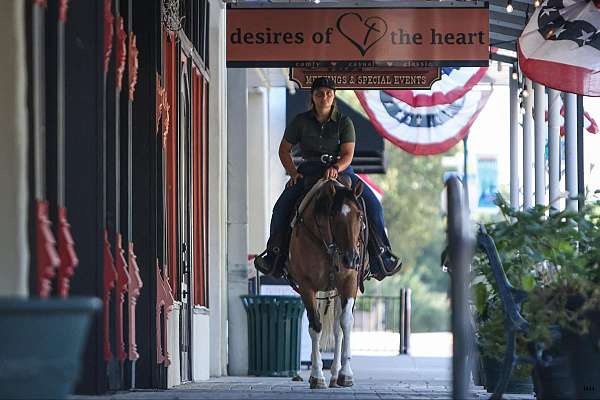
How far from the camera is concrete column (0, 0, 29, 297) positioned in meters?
8.26

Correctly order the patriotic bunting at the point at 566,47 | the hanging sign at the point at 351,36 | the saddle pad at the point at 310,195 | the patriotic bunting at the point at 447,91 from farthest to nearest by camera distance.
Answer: the patriotic bunting at the point at 447,91, the hanging sign at the point at 351,36, the patriotic bunting at the point at 566,47, the saddle pad at the point at 310,195

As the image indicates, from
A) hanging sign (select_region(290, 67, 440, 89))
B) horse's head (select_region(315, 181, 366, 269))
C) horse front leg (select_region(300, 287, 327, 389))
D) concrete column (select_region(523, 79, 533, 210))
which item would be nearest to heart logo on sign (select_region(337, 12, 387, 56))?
hanging sign (select_region(290, 67, 440, 89))

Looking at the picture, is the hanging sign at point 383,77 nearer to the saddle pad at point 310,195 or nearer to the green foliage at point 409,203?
the saddle pad at point 310,195

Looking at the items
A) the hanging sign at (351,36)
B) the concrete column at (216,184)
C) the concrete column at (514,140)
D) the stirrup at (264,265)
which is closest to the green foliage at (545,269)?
the stirrup at (264,265)

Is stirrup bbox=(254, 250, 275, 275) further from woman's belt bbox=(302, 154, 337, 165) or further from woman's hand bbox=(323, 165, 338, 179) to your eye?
woman's hand bbox=(323, 165, 338, 179)

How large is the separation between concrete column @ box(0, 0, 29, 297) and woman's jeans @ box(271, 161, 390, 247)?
5.51 m

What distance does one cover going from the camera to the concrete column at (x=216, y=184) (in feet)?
62.5

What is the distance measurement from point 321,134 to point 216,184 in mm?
5570

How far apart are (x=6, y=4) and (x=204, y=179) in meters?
10.2

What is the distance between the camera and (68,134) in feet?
31.4

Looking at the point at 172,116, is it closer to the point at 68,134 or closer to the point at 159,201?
the point at 159,201

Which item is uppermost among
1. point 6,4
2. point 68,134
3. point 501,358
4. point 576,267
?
point 6,4

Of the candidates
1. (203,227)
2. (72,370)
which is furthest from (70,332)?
(203,227)

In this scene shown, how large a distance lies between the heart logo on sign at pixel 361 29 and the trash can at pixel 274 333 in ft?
17.0
